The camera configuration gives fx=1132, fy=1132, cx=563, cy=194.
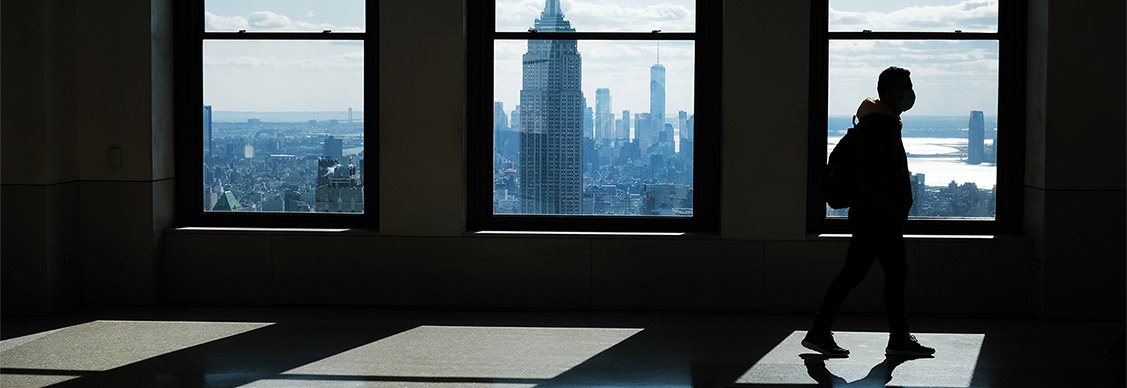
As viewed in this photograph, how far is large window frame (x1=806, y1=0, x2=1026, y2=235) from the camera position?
7.29 m

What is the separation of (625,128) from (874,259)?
227 centimetres

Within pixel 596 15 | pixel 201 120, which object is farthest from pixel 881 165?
pixel 201 120

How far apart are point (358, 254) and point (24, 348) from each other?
2090 millimetres

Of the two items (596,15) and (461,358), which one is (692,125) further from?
(461,358)

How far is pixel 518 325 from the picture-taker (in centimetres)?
679

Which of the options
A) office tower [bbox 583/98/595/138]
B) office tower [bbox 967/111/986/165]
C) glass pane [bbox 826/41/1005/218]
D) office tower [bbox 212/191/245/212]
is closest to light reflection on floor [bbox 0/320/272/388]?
office tower [bbox 212/191/245/212]

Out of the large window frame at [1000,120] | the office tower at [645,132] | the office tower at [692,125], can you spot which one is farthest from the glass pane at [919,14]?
the office tower at [645,132]

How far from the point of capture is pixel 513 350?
6.05 metres

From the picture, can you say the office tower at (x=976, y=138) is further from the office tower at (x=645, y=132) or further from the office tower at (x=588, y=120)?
the office tower at (x=588, y=120)

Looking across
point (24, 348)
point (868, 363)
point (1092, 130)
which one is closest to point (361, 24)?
point (24, 348)

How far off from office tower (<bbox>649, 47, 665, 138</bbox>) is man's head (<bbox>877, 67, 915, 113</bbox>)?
2008 millimetres

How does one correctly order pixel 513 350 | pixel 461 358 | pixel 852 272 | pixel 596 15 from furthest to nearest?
pixel 596 15 < pixel 513 350 < pixel 461 358 < pixel 852 272

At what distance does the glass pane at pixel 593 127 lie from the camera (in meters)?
7.45

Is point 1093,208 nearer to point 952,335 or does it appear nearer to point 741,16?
point 952,335
